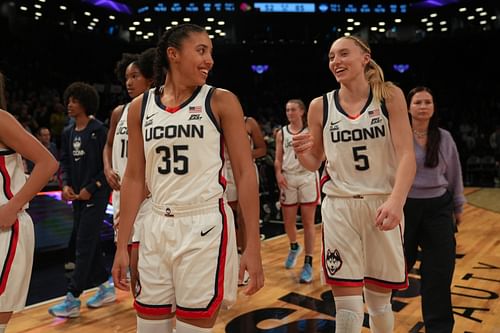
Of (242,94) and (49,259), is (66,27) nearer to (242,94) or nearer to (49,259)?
(242,94)

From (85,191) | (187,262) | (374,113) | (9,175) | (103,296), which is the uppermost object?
(374,113)

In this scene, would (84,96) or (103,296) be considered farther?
(103,296)

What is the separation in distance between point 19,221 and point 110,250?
415cm

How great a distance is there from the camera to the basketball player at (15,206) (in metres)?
1.94

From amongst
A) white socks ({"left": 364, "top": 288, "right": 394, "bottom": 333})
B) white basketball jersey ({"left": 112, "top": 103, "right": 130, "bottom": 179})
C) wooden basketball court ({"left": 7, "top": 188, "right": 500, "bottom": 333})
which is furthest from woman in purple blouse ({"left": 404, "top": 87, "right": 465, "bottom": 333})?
white basketball jersey ({"left": 112, "top": 103, "right": 130, "bottom": 179})

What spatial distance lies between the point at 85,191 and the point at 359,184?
2310 mm

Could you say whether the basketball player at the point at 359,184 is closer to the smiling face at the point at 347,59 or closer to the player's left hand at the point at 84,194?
the smiling face at the point at 347,59

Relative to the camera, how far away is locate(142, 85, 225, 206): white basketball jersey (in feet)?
5.99

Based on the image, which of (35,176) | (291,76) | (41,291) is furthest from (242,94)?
(35,176)

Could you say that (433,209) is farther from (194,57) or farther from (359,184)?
(194,57)

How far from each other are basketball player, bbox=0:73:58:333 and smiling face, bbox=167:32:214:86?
75 cm

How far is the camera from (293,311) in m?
3.86

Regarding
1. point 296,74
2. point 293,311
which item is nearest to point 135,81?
point 293,311

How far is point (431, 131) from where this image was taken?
3.04 meters
